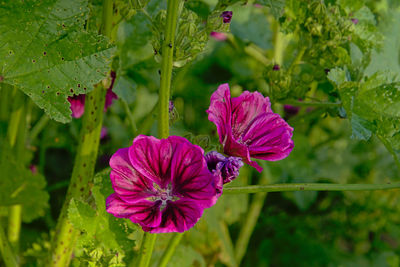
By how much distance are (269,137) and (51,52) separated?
297 millimetres

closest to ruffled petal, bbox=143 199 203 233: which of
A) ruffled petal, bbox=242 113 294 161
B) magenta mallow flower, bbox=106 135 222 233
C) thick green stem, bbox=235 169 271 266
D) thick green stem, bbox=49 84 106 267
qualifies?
magenta mallow flower, bbox=106 135 222 233

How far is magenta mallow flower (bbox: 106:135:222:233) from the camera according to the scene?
22.0 inches

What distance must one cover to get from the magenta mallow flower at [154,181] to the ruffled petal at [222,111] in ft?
0.19

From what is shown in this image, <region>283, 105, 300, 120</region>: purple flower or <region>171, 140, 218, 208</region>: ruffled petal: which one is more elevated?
<region>283, 105, 300, 120</region>: purple flower

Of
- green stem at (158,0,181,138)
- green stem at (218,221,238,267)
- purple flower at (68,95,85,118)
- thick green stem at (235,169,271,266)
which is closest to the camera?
green stem at (158,0,181,138)

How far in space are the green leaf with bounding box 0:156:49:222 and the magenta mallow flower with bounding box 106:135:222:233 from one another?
407 mm

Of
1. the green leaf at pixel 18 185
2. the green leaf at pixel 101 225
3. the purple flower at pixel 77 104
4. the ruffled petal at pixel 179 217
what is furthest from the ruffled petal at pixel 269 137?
the green leaf at pixel 18 185

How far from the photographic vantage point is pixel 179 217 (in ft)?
1.89

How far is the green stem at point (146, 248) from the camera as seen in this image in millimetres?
641

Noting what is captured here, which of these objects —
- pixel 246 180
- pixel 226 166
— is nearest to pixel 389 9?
pixel 246 180

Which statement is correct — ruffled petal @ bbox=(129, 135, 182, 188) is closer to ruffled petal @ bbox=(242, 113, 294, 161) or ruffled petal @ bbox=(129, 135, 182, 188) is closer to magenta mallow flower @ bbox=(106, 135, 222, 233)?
magenta mallow flower @ bbox=(106, 135, 222, 233)

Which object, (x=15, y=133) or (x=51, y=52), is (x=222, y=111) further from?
(x=15, y=133)

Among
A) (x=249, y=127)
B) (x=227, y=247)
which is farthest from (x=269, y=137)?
(x=227, y=247)

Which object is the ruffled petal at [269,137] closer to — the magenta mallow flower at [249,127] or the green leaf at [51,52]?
A: the magenta mallow flower at [249,127]
